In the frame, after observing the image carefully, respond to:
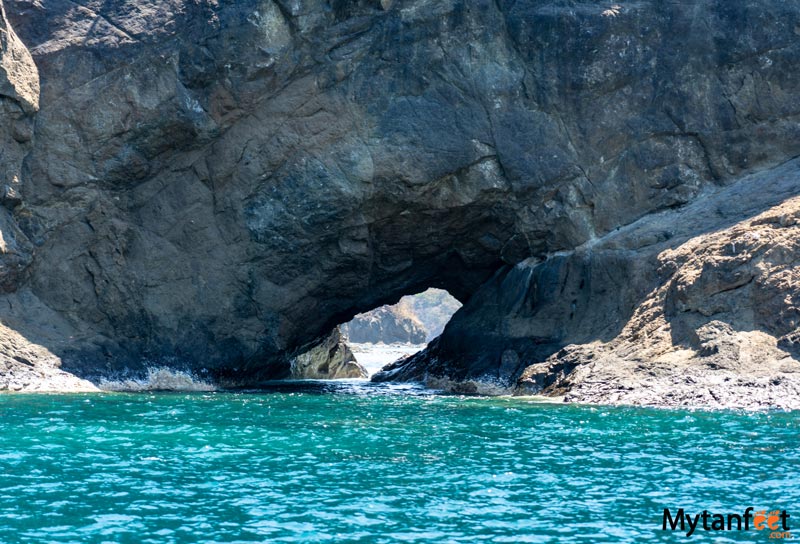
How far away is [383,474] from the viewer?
599 inches

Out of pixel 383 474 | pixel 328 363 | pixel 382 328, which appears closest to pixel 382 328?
pixel 382 328

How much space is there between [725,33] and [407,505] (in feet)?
96.7

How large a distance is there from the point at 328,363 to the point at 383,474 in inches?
1484

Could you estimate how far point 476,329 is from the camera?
3688cm

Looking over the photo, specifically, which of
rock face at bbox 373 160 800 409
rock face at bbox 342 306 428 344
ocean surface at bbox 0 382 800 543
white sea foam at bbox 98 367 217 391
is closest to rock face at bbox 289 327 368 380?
white sea foam at bbox 98 367 217 391

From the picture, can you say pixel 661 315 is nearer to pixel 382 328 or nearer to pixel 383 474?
pixel 383 474

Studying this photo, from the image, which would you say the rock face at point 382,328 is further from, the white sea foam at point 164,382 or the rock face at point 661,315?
the white sea foam at point 164,382

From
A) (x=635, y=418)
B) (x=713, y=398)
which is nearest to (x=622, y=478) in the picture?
(x=635, y=418)

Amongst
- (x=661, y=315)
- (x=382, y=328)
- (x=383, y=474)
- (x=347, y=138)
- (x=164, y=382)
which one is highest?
(x=347, y=138)

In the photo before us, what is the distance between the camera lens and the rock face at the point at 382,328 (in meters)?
152

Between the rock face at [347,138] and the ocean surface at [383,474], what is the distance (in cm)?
1126

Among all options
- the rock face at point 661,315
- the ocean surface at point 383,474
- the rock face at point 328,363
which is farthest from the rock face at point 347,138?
the rock face at point 328,363

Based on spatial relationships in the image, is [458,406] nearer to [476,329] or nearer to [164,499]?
[476,329]

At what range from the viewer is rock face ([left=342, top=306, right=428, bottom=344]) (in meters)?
152
